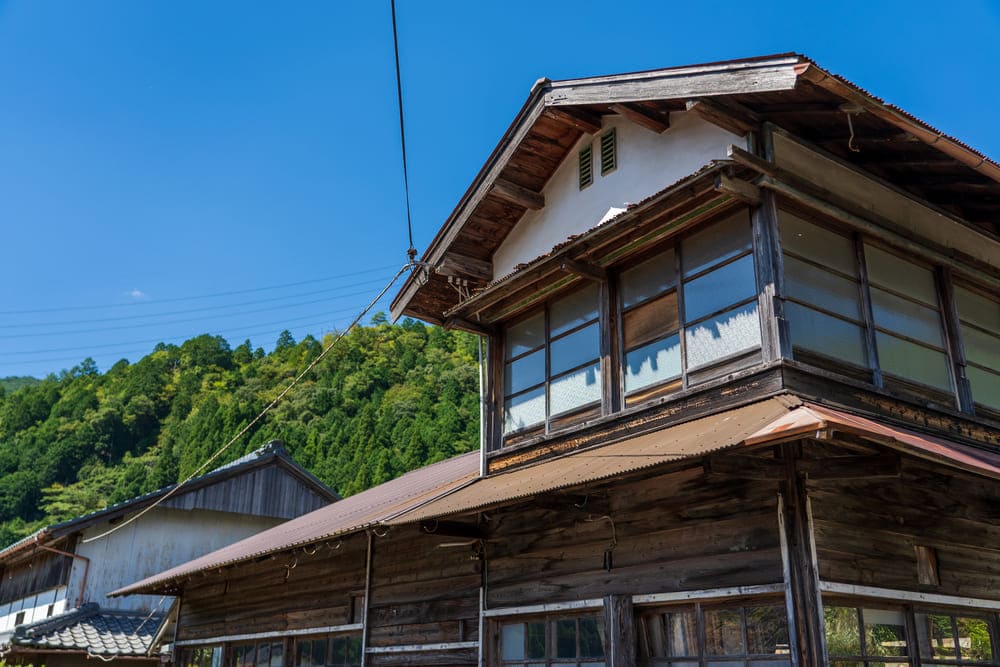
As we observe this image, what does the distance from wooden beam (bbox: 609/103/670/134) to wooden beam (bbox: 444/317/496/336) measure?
300 cm

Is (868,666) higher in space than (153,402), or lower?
lower

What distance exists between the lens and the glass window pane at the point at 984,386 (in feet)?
28.3

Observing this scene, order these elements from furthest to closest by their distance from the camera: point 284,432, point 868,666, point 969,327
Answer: point 284,432 → point 969,327 → point 868,666

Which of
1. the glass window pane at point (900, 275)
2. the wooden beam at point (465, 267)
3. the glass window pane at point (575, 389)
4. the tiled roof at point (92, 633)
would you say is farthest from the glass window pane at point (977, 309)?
the tiled roof at point (92, 633)

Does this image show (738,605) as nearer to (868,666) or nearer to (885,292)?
(868,666)

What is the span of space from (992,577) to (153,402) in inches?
3061

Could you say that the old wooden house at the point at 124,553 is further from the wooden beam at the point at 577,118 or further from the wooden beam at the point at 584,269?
the wooden beam at the point at 577,118

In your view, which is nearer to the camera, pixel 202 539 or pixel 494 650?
pixel 494 650

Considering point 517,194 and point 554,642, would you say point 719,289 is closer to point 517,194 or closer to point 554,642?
point 517,194

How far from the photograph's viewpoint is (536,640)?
8.23 metres

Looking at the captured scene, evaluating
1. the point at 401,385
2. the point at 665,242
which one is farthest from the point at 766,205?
the point at 401,385

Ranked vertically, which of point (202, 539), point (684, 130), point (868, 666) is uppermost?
point (684, 130)

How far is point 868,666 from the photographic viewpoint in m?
6.36

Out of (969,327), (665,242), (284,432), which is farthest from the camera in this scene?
(284,432)
